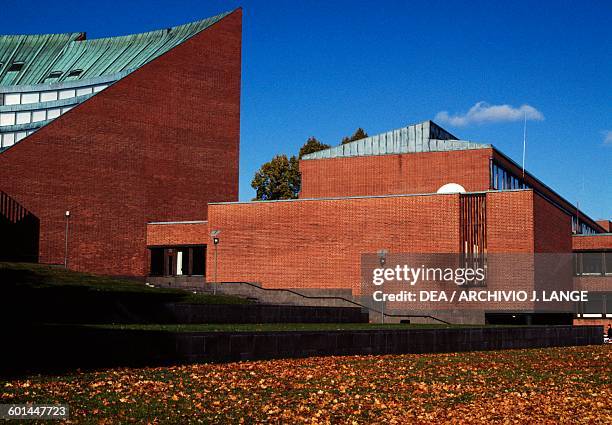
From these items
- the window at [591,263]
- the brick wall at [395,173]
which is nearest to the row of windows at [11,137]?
the brick wall at [395,173]

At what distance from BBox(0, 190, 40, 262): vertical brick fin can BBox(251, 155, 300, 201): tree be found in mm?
34203

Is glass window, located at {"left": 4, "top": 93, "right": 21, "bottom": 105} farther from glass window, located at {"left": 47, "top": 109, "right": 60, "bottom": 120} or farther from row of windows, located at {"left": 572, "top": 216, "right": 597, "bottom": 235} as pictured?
row of windows, located at {"left": 572, "top": 216, "right": 597, "bottom": 235}

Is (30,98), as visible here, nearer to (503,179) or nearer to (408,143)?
(408,143)

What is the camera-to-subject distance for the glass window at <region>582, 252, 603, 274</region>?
52750 mm

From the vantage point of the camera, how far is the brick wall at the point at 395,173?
49750 mm

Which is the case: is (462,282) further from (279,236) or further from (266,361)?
(266,361)

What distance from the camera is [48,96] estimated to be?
175 ft

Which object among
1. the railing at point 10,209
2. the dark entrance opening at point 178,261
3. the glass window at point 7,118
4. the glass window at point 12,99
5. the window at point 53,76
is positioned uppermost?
the window at point 53,76

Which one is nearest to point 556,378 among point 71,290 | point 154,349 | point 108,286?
point 154,349

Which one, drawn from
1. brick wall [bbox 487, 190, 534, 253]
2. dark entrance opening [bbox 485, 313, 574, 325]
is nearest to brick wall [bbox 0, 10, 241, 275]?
brick wall [bbox 487, 190, 534, 253]

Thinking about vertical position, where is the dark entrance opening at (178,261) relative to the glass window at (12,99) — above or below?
below

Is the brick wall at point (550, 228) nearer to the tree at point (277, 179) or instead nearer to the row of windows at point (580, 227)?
the row of windows at point (580, 227)

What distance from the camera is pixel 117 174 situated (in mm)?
45500

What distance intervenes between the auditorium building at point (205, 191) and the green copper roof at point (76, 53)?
0.16 m
